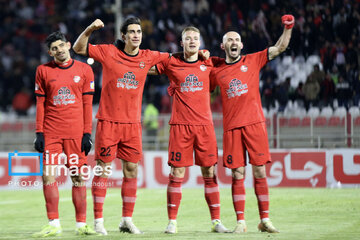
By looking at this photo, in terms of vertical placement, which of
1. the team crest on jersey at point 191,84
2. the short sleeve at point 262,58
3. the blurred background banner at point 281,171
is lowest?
the blurred background banner at point 281,171

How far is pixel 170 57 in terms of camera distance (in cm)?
793

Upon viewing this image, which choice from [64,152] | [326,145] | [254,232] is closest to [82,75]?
[64,152]

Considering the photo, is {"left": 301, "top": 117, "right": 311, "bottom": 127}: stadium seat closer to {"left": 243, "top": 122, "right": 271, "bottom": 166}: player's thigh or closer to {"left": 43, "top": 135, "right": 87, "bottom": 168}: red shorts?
{"left": 243, "top": 122, "right": 271, "bottom": 166}: player's thigh

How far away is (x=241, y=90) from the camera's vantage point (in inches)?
300

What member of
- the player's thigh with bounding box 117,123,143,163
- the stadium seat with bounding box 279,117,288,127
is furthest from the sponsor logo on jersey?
the stadium seat with bounding box 279,117,288,127

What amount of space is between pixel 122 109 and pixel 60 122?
2.33ft

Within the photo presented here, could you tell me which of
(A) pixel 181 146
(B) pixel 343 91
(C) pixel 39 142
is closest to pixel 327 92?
(B) pixel 343 91

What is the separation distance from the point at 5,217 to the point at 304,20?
981cm

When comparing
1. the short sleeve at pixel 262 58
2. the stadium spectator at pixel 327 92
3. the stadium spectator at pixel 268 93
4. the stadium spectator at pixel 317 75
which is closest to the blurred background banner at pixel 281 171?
the stadium spectator at pixel 327 92

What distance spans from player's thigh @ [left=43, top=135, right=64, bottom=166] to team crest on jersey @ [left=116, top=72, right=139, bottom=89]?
0.92 meters

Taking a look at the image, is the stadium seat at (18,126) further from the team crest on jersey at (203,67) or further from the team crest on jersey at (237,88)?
the team crest on jersey at (237,88)

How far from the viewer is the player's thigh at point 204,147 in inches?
303

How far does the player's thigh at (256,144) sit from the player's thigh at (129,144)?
1245mm

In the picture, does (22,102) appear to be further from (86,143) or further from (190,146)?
(190,146)
